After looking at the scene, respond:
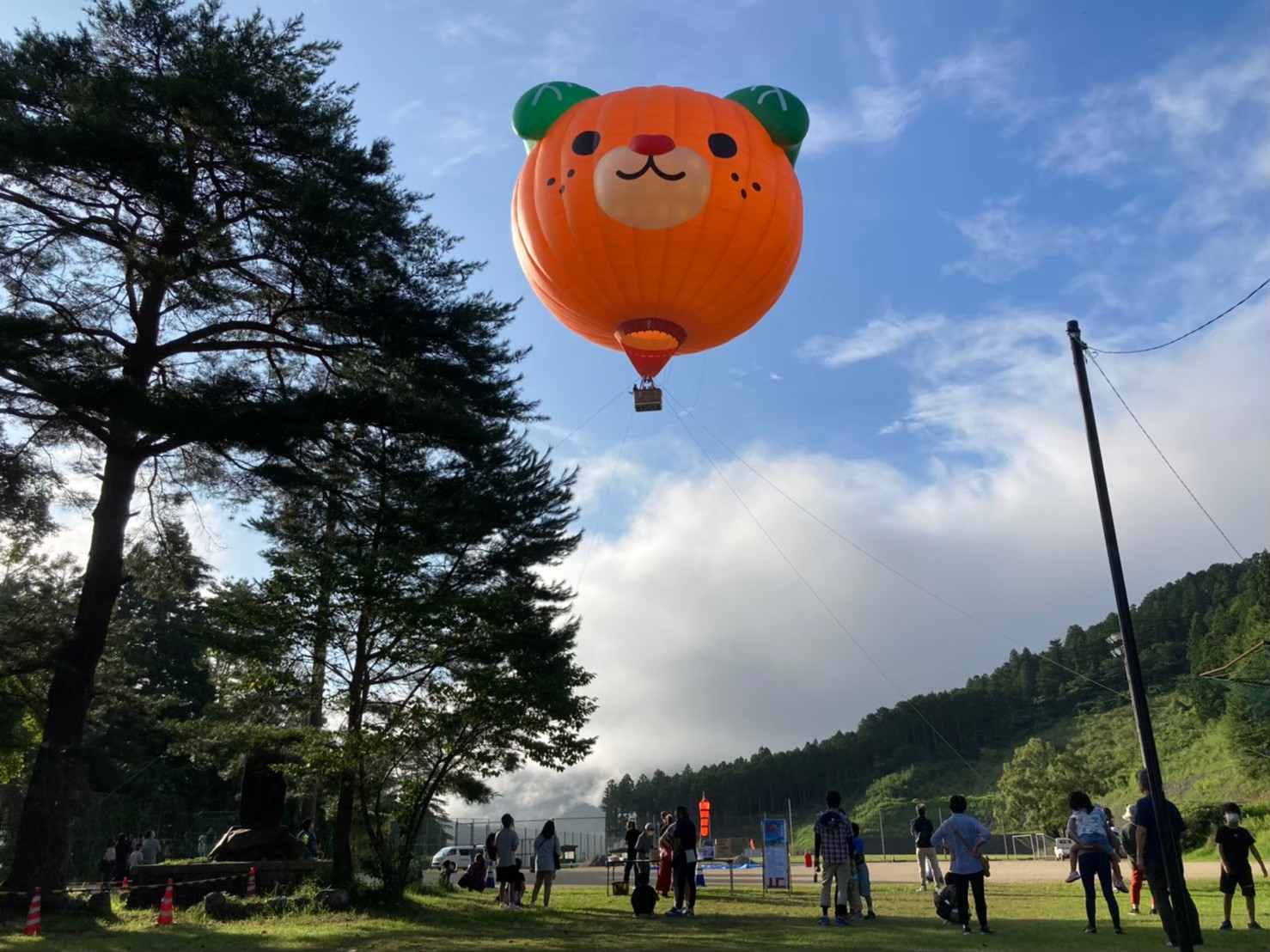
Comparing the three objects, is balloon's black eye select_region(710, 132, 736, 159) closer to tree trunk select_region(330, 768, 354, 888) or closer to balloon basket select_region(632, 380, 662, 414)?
balloon basket select_region(632, 380, 662, 414)

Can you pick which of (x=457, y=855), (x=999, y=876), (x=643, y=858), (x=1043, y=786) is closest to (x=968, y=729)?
(x=1043, y=786)

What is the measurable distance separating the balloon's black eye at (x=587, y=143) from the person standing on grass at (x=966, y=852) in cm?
927

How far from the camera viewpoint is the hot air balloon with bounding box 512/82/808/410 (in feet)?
39.5

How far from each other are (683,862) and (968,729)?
10745 centimetres

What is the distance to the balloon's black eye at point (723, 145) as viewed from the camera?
12273 millimetres

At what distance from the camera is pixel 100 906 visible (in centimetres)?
1306

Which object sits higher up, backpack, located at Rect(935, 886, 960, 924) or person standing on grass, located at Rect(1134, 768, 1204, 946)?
person standing on grass, located at Rect(1134, 768, 1204, 946)

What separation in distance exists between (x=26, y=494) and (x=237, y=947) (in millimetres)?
9529

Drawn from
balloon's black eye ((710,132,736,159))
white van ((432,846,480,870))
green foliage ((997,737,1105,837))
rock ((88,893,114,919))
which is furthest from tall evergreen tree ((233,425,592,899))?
green foliage ((997,737,1105,837))

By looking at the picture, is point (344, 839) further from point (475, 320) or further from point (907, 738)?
point (907, 738)

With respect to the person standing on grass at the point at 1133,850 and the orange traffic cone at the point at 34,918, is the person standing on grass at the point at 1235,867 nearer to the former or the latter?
the person standing on grass at the point at 1133,850

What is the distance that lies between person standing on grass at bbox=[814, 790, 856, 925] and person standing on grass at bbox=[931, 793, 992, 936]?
1.55 m

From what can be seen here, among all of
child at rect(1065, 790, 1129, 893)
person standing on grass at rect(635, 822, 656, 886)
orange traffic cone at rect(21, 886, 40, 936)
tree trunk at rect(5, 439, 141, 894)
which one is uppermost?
tree trunk at rect(5, 439, 141, 894)

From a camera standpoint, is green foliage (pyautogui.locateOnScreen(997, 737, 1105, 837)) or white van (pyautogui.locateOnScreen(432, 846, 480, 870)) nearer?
white van (pyautogui.locateOnScreen(432, 846, 480, 870))
